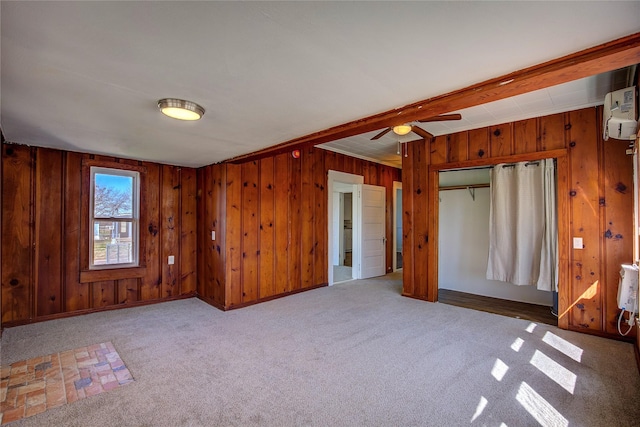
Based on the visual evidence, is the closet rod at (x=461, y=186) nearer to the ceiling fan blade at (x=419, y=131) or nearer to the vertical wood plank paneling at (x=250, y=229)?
the ceiling fan blade at (x=419, y=131)

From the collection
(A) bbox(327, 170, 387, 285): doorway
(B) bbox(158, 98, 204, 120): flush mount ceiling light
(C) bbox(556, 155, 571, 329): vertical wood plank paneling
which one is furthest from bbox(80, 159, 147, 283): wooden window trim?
(C) bbox(556, 155, 571, 329): vertical wood plank paneling

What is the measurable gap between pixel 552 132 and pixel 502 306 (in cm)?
248

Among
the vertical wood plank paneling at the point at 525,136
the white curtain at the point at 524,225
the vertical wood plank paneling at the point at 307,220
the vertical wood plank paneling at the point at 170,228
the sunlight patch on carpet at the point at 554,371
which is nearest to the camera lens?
the sunlight patch on carpet at the point at 554,371

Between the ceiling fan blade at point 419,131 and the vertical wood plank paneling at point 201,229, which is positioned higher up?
the ceiling fan blade at point 419,131

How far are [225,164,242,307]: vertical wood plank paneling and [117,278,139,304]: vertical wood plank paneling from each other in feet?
4.89

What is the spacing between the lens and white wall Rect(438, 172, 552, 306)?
16.0 ft

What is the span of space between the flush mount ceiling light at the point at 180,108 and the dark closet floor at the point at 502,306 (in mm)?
4214

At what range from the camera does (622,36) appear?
125 cm

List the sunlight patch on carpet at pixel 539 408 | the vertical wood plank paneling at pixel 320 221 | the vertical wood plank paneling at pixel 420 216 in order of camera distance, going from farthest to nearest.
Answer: the vertical wood plank paneling at pixel 320 221
the vertical wood plank paneling at pixel 420 216
the sunlight patch on carpet at pixel 539 408

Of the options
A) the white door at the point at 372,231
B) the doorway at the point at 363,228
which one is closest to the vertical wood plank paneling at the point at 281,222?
the doorway at the point at 363,228

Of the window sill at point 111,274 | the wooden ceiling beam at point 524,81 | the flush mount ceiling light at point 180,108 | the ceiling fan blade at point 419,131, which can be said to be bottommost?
the window sill at point 111,274

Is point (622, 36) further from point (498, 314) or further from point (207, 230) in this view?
point (207, 230)

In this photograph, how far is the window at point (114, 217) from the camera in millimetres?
4195

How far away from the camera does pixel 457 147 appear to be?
170 inches
